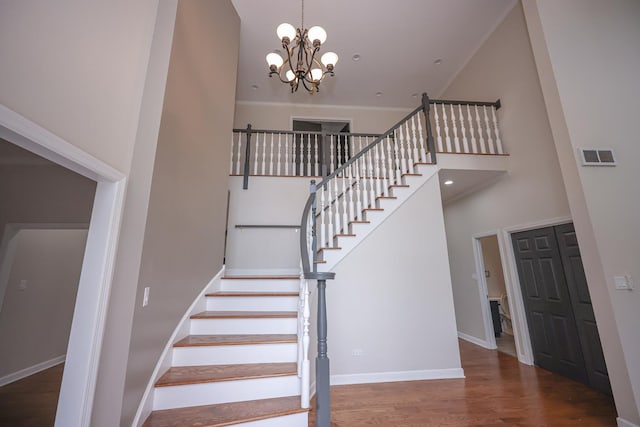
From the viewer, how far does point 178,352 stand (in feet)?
7.22

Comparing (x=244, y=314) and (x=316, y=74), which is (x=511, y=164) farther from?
(x=244, y=314)

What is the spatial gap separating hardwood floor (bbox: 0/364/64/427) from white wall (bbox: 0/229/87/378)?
0.28 metres

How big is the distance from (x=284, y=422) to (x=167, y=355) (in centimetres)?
109

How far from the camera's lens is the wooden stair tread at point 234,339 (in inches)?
87.9

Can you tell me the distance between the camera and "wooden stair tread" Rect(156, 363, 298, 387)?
1.95 m

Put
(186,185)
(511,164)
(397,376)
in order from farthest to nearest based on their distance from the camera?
(511,164) → (397,376) → (186,185)

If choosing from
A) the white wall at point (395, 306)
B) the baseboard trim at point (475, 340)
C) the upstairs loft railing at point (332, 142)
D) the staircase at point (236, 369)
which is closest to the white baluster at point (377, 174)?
the white wall at point (395, 306)

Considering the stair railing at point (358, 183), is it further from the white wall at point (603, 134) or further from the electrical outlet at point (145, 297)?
the electrical outlet at point (145, 297)

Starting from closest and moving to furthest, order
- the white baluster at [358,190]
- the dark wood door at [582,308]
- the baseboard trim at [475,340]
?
1. the dark wood door at [582,308]
2. the white baluster at [358,190]
3. the baseboard trim at [475,340]

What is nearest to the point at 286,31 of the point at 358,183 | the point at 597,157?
the point at 358,183

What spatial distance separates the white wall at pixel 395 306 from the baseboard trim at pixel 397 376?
11 mm

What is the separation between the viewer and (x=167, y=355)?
2.11 meters

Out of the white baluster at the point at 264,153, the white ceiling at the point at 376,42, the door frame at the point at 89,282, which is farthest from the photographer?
the white baluster at the point at 264,153

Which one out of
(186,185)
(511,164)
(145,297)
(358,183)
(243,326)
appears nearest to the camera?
(145,297)
